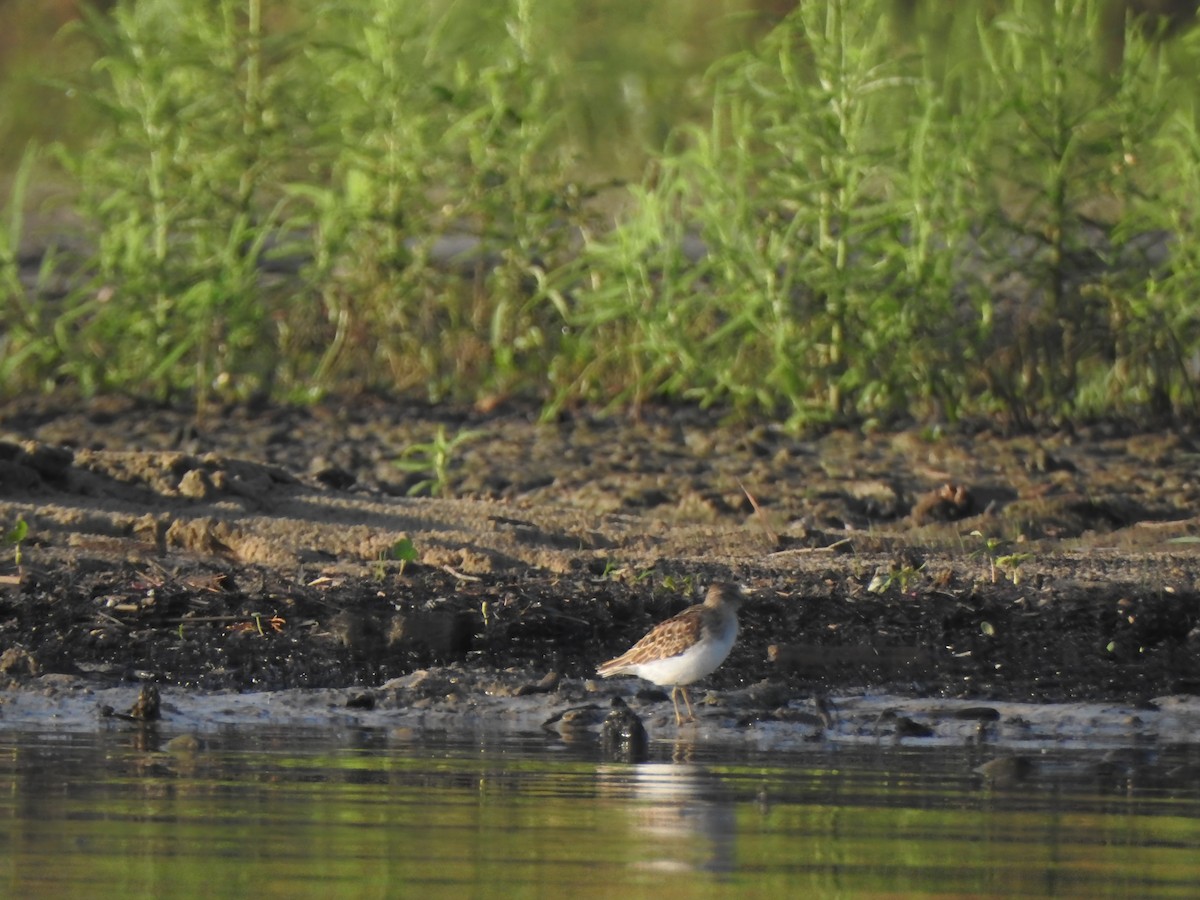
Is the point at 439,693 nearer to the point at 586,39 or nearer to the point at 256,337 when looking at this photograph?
the point at 256,337

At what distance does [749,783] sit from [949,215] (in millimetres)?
5333

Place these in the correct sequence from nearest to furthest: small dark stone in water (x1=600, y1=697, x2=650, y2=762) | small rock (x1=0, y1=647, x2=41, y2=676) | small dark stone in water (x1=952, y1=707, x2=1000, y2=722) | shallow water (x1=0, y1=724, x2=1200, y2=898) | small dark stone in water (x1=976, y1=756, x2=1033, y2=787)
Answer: shallow water (x1=0, y1=724, x2=1200, y2=898) < small dark stone in water (x1=976, y1=756, x2=1033, y2=787) < small dark stone in water (x1=600, y1=697, x2=650, y2=762) < small dark stone in water (x1=952, y1=707, x2=1000, y2=722) < small rock (x1=0, y1=647, x2=41, y2=676)

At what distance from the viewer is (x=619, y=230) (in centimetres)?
1012

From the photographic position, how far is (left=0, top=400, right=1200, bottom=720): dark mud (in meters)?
6.64

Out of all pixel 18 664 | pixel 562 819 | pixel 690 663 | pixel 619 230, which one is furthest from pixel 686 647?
pixel 619 230

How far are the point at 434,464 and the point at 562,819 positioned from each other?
5.03 m

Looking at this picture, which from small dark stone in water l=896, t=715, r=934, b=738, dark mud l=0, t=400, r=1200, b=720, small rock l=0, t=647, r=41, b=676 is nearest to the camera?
small dark stone in water l=896, t=715, r=934, b=738

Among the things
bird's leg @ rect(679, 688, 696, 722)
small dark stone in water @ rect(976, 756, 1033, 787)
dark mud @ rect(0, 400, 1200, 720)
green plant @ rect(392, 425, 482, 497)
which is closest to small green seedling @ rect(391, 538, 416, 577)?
dark mud @ rect(0, 400, 1200, 720)

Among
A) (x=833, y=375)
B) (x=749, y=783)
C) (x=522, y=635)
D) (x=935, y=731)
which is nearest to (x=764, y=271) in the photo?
(x=833, y=375)

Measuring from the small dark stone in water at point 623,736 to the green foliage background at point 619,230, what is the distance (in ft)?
13.5

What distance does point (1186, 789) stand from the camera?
512 centimetres

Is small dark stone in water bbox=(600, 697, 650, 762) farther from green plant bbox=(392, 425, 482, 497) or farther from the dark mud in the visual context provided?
green plant bbox=(392, 425, 482, 497)

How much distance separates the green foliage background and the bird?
3730mm

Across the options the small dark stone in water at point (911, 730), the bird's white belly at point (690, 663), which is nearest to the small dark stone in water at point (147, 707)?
the bird's white belly at point (690, 663)
